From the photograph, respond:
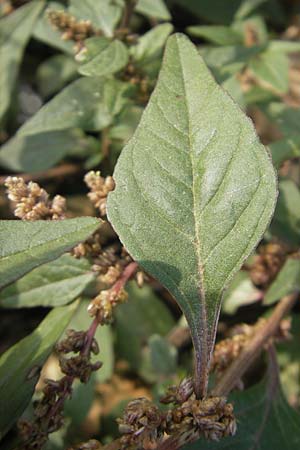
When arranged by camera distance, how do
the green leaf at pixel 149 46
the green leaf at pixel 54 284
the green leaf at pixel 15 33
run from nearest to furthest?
the green leaf at pixel 54 284 < the green leaf at pixel 149 46 < the green leaf at pixel 15 33

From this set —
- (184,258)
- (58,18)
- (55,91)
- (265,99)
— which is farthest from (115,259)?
(55,91)

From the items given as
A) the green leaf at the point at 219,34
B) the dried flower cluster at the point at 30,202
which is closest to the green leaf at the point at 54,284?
the dried flower cluster at the point at 30,202

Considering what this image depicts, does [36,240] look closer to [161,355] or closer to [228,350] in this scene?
[228,350]

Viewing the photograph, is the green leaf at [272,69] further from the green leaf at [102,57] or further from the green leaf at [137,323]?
the green leaf at [137,323]

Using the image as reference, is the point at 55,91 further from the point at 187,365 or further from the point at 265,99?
the point at 187,365

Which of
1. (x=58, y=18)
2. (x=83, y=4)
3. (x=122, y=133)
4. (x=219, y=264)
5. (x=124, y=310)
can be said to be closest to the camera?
(x=219, y=264)

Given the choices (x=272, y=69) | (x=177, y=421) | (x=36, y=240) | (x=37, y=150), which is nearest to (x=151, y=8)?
(x=272, y=69)
